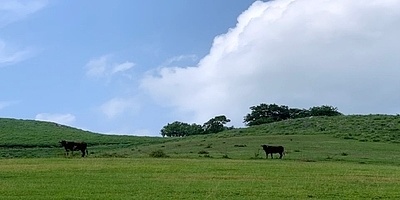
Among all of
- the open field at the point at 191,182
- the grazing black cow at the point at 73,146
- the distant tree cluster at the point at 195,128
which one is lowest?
the open field at the point at 191,182

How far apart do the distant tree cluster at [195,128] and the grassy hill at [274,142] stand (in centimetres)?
3196

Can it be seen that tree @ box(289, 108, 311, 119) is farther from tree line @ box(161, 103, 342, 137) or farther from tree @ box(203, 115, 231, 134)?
tree @ box(203, 115, 231, 134)

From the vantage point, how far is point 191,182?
2491 centimetres

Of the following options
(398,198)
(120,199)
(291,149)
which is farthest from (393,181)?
(291,149)

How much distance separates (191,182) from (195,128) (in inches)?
3843

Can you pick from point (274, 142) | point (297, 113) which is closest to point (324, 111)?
point (297, 113)

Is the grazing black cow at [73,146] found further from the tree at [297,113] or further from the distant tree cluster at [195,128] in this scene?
A: the tree at [297,113]

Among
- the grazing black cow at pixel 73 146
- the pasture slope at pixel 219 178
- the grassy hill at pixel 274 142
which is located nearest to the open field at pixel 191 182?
the pasture slope at pixel 219 178

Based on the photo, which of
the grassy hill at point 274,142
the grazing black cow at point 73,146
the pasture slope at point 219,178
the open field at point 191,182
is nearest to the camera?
the open field at point 191,182

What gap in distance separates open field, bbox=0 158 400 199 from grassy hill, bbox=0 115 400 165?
12.5 meters

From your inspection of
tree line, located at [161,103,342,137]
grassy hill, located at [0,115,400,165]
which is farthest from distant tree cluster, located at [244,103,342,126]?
grassy hill, located at [0,115,400,165]

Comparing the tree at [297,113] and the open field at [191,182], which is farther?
the tree at [297,113]

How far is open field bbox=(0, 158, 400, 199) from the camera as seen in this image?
69.8 feet

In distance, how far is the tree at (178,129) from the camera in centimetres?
12381
